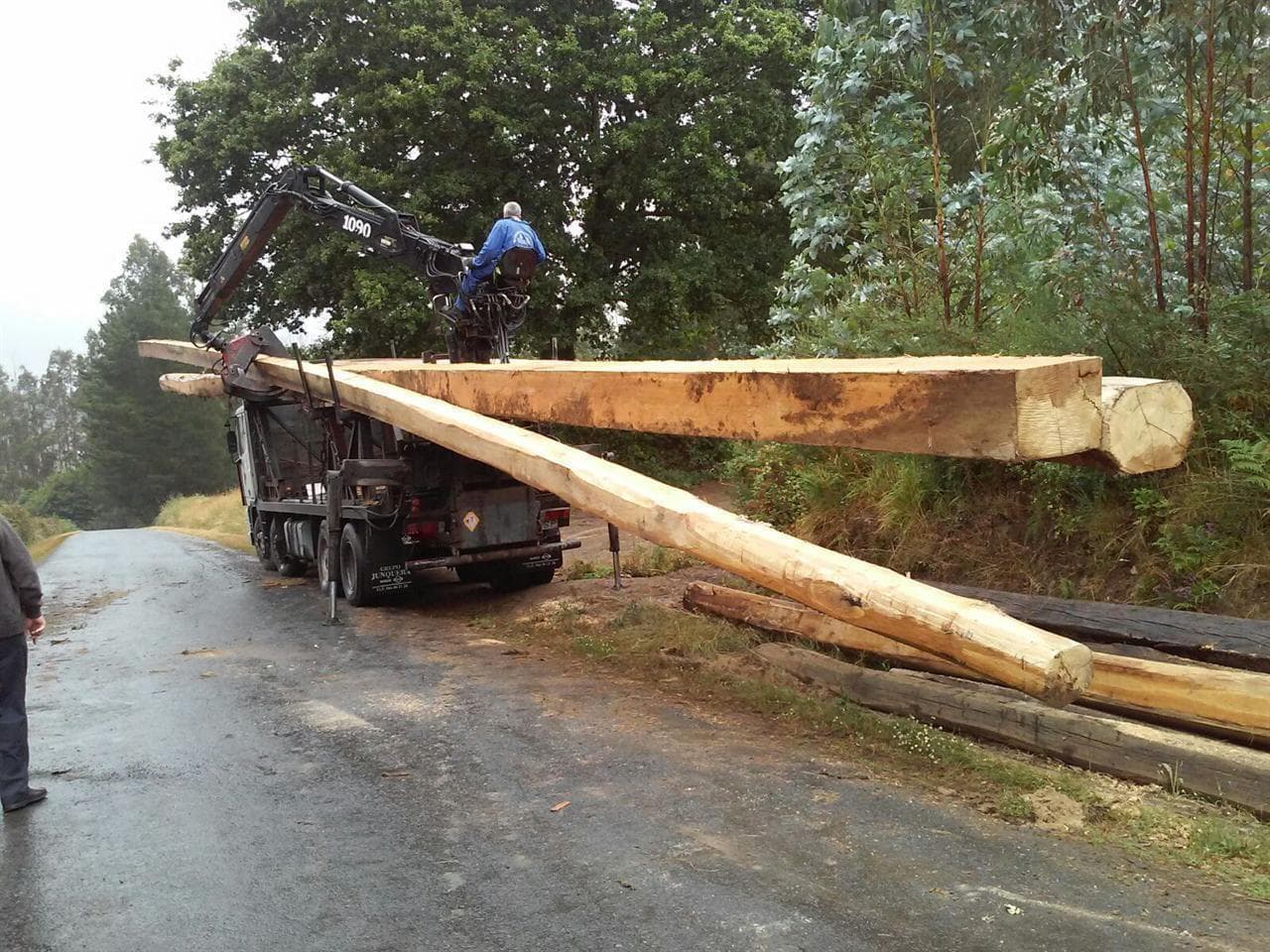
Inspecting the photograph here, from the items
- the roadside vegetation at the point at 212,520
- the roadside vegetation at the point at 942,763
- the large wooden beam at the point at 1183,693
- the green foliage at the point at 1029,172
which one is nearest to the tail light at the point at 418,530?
the roadside vegetation at the point at 942,763

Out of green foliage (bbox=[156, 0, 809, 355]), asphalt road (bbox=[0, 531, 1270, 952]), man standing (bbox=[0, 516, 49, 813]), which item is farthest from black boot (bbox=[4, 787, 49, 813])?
green foliage (bbox=[156, 0, 809, 355])

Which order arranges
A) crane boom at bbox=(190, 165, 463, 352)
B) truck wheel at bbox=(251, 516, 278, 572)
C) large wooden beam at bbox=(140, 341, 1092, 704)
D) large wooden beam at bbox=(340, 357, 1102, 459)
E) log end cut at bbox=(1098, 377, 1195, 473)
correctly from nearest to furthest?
large wooden beam at bbox=(140, 341, 1092, 704)
large wooden beam at bbox=(340, 357, 1102, 459)
log end cut at bbox=(1098, 377, 1195, 473)
crane boom at bbox=(190, 165, 463, 352)
truck wheel at bbox=(251, 516, 278, 572)

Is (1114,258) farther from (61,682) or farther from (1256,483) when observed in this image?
(61,682)

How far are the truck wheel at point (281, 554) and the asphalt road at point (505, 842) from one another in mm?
6351

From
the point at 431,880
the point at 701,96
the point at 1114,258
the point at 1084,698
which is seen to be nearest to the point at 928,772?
the point at 1084,698

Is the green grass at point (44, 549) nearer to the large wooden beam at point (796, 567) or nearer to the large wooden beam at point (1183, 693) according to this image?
the large wooden beam at point (796, 567)

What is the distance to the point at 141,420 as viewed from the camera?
59875 millimetres

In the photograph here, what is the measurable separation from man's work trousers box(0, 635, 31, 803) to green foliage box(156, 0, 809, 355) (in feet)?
41.5

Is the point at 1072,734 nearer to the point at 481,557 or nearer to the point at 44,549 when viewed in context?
the point at 481,557

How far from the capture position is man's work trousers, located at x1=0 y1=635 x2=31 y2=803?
4.93m

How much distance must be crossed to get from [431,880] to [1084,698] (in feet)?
9.68

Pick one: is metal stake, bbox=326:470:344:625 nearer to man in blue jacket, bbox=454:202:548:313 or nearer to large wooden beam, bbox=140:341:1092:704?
man in blue jacket, bbox=454:202:548:313

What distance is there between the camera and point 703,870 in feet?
12.5

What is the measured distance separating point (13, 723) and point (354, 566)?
5.27 m
